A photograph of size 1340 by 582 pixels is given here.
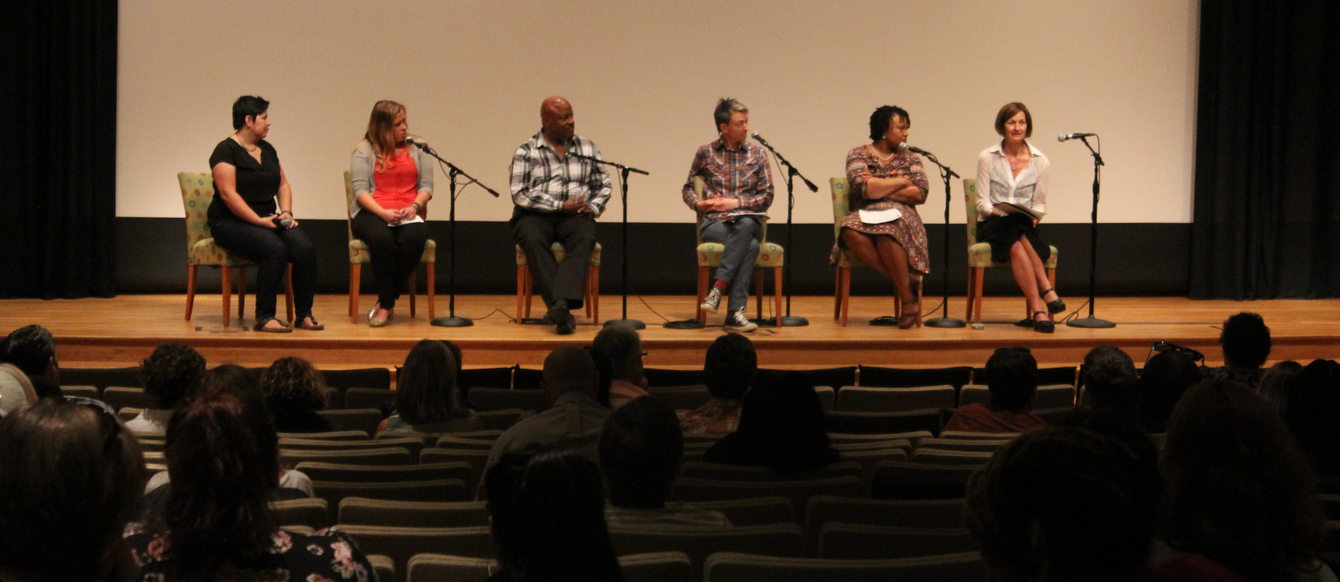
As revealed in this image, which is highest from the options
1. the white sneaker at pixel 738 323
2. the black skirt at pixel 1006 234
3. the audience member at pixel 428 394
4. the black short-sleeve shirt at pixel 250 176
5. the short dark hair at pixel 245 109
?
the short dark hair at pixel 245 109

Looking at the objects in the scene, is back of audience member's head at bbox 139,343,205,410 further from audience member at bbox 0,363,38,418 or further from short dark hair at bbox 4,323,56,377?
short dark hair at bbox 4,323,56,377

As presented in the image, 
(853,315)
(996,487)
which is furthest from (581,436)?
(853,315)

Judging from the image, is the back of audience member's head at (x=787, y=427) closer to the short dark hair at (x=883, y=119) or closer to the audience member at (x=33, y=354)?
the audience member at (x=33, y=354)

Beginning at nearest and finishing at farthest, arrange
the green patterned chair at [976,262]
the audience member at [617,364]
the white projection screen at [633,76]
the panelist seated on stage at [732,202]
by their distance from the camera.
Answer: the audience member at [617,364] → the panelist seated on stage at [732,202] → the green patterned chair at [976,262] → the white projection screen at [633,76]

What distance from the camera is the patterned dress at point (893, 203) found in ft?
20.6

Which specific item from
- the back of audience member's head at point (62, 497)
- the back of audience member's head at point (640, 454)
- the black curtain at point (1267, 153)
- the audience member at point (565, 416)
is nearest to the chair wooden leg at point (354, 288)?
the audience member at point (565, 416)

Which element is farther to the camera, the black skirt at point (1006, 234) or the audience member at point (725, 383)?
the black skirt at point (1006, 234)

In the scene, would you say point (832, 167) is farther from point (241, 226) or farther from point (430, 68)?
point (241, 226)

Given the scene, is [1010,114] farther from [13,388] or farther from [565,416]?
[13,388]

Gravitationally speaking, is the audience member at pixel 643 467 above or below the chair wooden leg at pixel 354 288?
below

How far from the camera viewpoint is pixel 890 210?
6.27 meters

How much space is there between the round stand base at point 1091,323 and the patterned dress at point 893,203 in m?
0.81

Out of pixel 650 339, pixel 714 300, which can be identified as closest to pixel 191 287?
pixel 650 339

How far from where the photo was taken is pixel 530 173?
632 centimetres
